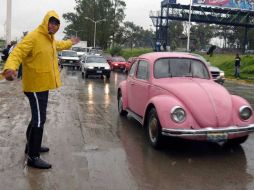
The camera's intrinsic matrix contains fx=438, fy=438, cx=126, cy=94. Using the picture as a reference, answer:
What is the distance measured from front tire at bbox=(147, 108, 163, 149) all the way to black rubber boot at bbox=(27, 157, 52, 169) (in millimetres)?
1964

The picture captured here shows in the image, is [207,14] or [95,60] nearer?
[95,60]

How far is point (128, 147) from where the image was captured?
759cm

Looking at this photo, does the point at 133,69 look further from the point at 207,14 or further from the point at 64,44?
the point at 207,14

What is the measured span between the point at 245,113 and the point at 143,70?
2569mm

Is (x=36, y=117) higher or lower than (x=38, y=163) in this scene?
higher

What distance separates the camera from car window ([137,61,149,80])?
8.82 meters

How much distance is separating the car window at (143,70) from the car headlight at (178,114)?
70.6 inches

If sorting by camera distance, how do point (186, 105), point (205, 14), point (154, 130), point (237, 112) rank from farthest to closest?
1. point (205, 14)
2. point (154, 130)
3. point (237, 112)
4. point (186, 105)

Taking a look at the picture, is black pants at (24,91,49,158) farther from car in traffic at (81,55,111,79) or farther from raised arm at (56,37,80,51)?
car in traffic at (81,55,111,79)

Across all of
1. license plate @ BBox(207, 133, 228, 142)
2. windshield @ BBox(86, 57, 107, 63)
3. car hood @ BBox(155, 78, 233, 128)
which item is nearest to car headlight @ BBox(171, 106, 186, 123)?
car hood @ BBox(155, 78, 233, 128)

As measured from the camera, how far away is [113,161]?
6.66 m

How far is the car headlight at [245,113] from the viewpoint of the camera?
7.29m

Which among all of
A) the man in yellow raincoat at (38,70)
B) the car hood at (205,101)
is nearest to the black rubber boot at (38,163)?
the man in yellow raincoat at (38,70)

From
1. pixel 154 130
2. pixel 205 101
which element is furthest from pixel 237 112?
pixel 154 130
